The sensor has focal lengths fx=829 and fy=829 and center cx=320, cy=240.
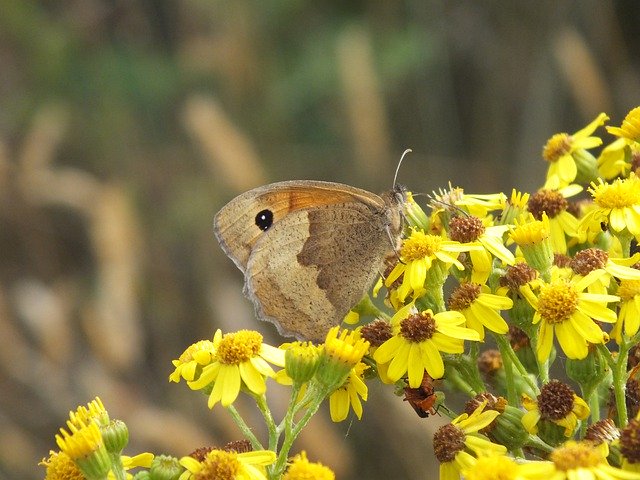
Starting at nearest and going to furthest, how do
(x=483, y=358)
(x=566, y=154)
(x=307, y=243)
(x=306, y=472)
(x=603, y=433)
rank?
(x=603, y=433)
(x=306, y=472)
(x=483, y=358)
(x=566, y=154)
(x=307, y=243)

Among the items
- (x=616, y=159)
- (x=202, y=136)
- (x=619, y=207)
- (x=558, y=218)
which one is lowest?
(x=619, y=207)

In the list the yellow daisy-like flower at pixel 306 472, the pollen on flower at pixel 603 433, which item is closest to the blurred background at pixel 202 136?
the yellow daisy-like flower at pixel 306 472

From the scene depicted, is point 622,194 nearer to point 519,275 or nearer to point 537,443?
point 519,275

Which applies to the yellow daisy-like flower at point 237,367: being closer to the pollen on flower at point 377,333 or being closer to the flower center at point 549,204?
the pollen on flower at point 377,333

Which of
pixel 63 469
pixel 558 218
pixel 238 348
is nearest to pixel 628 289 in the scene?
pixel 558 218

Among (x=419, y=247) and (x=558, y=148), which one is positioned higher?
(x=558, y=148)

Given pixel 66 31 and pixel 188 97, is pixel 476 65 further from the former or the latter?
pixel 66 31

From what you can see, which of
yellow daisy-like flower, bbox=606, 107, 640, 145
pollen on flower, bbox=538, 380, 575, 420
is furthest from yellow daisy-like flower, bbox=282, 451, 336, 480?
yellow daisy-like flower, bbox=606, 107, 640, 145
